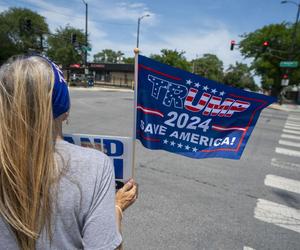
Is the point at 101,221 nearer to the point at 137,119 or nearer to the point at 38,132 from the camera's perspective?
the point at 38,132

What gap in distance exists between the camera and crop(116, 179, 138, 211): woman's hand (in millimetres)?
1562

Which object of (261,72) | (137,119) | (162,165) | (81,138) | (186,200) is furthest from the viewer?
(261,72)

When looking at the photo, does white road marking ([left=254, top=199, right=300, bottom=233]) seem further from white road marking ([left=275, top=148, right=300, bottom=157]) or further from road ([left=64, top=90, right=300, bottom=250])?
white road marking ([left=275, top=148, right=300, bottom=157])

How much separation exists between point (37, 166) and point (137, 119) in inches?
56.0

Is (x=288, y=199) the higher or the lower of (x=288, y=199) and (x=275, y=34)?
the lower

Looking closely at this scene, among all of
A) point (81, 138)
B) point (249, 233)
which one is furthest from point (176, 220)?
point (81, 138)

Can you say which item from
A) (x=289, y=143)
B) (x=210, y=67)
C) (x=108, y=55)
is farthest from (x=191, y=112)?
(x=108, y=55)

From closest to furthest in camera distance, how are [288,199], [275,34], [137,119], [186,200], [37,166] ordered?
1. [37,166]
2. [137,119]
3. [186,200]
4. [288,199]
5. [275,34]

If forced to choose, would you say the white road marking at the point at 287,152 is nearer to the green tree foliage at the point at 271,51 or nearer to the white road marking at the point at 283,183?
the white road marking at the point at 283,183

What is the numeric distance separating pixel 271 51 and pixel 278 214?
39.2 meters

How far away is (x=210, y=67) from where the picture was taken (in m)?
90.7

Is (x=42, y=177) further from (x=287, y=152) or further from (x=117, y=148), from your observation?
(x=287, y=152)

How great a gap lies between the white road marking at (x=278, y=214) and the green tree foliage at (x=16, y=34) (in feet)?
139

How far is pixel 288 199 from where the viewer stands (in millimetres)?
4109
